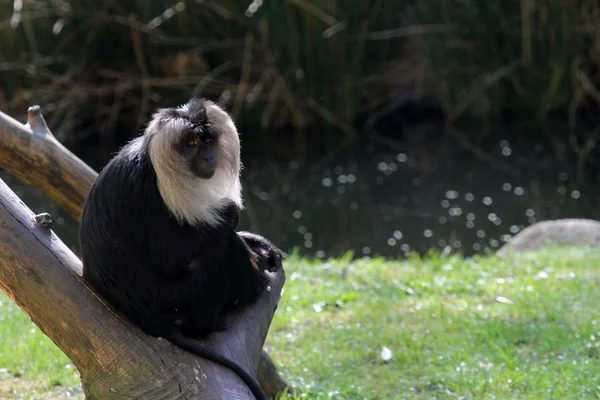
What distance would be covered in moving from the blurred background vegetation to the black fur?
9369 millimetres

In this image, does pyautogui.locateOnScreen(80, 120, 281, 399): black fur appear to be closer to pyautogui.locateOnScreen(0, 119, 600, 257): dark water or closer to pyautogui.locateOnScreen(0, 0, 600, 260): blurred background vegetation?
pyautogui.locateOnScreen(0, 119, 600, 257): dark water

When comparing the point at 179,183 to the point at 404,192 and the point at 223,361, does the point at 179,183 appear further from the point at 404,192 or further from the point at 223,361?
the point at 404,192

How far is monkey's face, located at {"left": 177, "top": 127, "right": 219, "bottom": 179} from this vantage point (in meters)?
3.53

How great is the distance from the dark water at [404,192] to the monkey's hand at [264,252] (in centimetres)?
582

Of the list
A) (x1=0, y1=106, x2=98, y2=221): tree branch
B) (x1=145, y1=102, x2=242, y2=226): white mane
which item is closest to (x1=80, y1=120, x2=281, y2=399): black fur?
(x1=145, y1=102, x2=242, y2=226): white mane

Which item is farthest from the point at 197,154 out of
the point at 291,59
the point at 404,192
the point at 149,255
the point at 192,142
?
the point at 291,59

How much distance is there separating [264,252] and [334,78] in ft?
37.0

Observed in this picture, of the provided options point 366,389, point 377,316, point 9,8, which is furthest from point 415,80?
point 366,389

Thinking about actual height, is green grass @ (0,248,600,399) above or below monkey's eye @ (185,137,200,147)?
below

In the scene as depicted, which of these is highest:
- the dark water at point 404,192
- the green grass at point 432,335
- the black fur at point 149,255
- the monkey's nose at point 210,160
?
the monkey's nose at point 210,160

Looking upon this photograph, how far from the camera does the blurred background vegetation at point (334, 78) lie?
46.0 ft

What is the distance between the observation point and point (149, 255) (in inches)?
140

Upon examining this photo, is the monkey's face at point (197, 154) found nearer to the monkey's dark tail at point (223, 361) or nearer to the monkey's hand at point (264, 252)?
the monkey's hand at point (264, 252)

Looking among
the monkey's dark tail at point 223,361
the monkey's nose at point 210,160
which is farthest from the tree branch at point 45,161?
the monkey's dark tail at point 223,361
